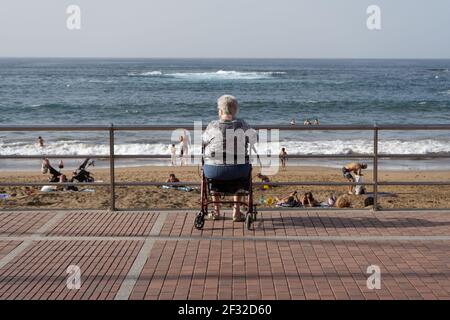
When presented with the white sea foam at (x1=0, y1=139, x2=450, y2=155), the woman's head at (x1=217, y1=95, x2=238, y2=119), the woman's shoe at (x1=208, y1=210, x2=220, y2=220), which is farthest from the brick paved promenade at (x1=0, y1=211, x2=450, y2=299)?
the white sea foam at (x1=0, y1=139, x2=450, y2=155)

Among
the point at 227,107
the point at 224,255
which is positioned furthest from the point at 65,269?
the point at 227,107

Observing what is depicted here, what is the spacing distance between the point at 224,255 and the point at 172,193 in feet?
29.2

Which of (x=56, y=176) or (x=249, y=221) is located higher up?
(x=249, y=221)

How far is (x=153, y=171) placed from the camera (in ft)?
69.1

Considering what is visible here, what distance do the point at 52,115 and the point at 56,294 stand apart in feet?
126

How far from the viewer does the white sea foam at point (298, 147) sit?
85.6 feet

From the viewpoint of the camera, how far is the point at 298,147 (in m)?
26.5

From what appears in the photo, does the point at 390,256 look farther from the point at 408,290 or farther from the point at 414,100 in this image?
the point at 414,100

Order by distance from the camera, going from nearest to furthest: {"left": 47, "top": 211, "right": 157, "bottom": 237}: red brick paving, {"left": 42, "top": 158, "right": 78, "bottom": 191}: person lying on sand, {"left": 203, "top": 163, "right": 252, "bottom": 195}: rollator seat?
{"left": 203, "top": 163, "right": 252, "bottom": 195}: rollator seat, {"left": 47, "top": 211, "right": 157, "bottom": 237}: red brick paving, {"left": 42, "top": 158, "right": 78, "bottom": 191}: person lying on sand

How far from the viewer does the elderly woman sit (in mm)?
7682

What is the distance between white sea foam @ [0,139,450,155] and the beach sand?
428 cm

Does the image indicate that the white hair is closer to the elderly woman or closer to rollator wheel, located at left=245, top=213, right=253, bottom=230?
the elderly woman

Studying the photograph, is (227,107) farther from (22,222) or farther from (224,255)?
(22,222)

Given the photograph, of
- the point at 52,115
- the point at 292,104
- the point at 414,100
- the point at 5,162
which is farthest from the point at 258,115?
the point at 5,162
